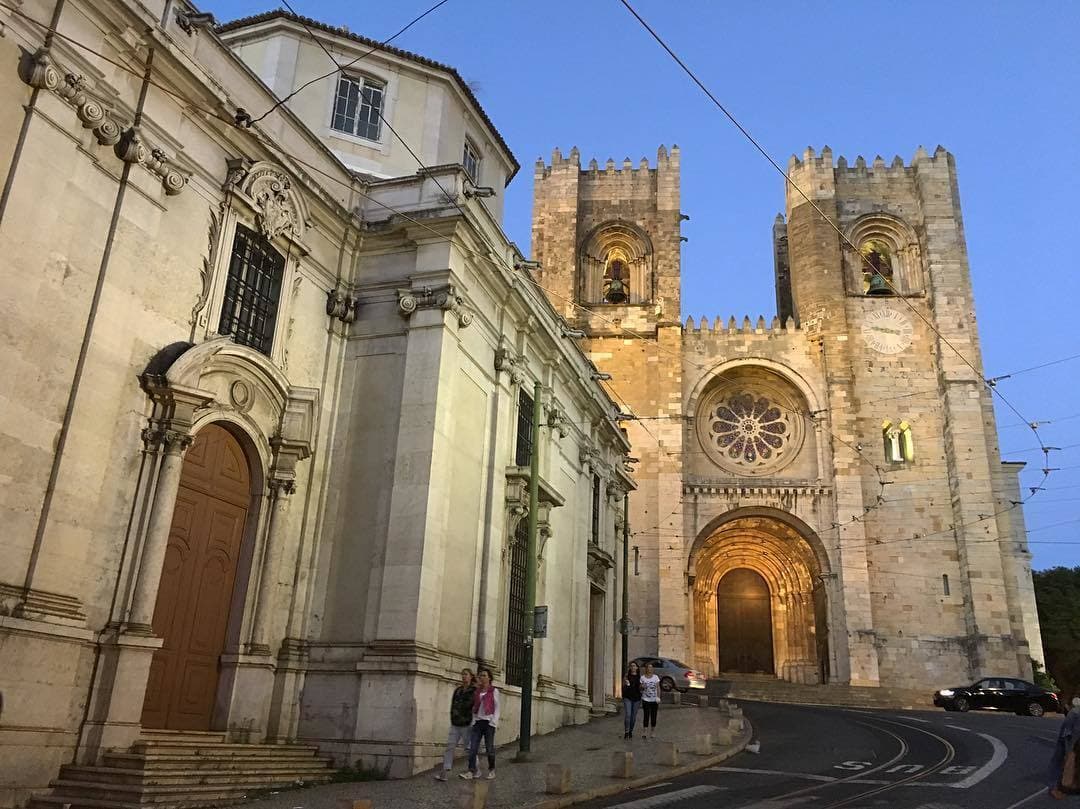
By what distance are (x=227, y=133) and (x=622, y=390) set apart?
29703 millimetres

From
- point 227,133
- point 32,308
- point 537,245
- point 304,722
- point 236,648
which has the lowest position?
point 304,722

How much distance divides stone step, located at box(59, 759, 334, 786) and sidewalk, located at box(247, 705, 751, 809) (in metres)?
0.44

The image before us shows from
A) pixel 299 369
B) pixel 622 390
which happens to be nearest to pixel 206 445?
pixel 299 369

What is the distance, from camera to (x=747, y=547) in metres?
43.7

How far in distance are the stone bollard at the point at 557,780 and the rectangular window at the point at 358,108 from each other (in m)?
13.0

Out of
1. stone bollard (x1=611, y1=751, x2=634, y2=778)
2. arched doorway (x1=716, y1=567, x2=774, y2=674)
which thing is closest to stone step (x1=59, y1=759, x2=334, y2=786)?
Result: stone bollard (x1=611, y1=751, x2=634, y2=778)

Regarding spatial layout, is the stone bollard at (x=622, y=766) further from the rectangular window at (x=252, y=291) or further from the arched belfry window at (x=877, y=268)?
the arched belfry window at (x=877, y=268)

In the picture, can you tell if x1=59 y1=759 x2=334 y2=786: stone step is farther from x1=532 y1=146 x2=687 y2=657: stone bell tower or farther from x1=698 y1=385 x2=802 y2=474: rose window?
x1=698 y1=385 x2=802 y2=474: rose window

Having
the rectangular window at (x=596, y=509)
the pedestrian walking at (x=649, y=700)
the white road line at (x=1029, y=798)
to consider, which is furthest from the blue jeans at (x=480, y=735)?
the rectangular window at (x=596, y=509)

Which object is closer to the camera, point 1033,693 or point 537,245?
point 1033,693

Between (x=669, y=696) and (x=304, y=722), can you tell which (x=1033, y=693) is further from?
(x=304, y=722)

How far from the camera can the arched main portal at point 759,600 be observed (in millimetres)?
39406

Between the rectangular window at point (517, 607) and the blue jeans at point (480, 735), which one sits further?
the rectangular window at point (517, 607)

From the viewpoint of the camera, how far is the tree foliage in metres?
48.3
